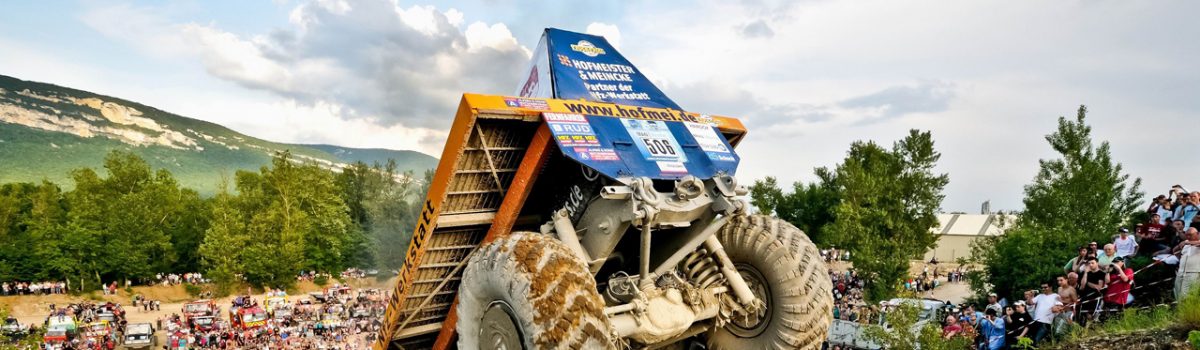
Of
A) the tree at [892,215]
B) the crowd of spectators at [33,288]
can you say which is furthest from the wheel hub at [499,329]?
the crowd of spectators at [33,288]

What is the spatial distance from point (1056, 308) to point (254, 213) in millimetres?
54390

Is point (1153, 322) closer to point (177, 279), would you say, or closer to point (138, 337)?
point (138, 337)

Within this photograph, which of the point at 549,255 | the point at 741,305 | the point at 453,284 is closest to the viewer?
the point at 549,255

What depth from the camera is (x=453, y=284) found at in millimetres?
7984

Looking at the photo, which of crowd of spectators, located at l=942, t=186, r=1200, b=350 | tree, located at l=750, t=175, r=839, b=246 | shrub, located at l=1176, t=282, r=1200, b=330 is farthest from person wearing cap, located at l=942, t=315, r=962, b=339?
tree, located at l=750, t=175, r=839, b=246

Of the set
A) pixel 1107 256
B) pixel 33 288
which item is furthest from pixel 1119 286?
pixel 33 288

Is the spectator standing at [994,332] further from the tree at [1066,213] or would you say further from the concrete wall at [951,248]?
the concrete wall at [951,248]

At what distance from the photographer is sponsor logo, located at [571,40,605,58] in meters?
8.64

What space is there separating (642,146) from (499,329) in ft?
7.57

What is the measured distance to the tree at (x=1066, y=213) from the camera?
2203 centimetres

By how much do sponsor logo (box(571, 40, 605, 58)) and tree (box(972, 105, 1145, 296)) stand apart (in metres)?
18.7

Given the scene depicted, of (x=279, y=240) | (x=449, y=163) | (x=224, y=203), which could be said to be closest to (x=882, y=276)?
(x=449, y=163)

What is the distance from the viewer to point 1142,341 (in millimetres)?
7688

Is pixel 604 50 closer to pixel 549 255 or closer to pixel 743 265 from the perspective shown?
pixel 743 265
